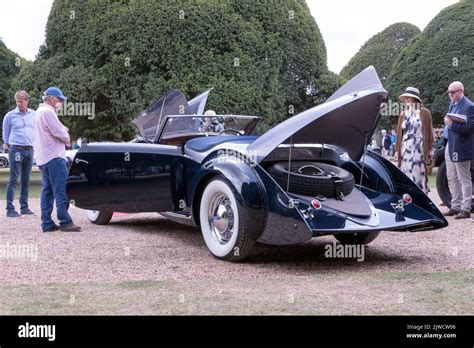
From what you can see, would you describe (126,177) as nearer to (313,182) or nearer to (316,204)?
(313,182)

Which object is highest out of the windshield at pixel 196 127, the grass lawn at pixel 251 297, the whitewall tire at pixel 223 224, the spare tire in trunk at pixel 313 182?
the windshield at pixel 196 127

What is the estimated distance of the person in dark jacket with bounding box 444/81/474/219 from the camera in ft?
29.6

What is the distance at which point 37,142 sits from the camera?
8.24 meters

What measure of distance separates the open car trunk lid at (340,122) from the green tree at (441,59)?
18.2 metres

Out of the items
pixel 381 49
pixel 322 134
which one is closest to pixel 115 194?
pixel 322 134

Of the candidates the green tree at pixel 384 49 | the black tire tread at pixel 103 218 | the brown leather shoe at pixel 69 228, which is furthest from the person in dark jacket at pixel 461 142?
the green tree at pixel 384 49

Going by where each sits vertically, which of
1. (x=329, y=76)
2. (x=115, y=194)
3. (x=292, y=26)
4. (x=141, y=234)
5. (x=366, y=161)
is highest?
(x=292, y=26)

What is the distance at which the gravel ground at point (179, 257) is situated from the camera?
5.73 meters

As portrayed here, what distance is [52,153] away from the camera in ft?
26.9

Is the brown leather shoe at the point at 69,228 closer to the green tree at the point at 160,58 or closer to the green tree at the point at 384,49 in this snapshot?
the green tree at the point at 160,58

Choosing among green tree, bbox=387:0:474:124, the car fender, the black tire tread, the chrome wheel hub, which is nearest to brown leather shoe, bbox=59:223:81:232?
the black tire tread

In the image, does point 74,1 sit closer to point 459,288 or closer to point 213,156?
point 213,156

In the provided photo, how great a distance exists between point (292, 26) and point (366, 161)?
12128mm
